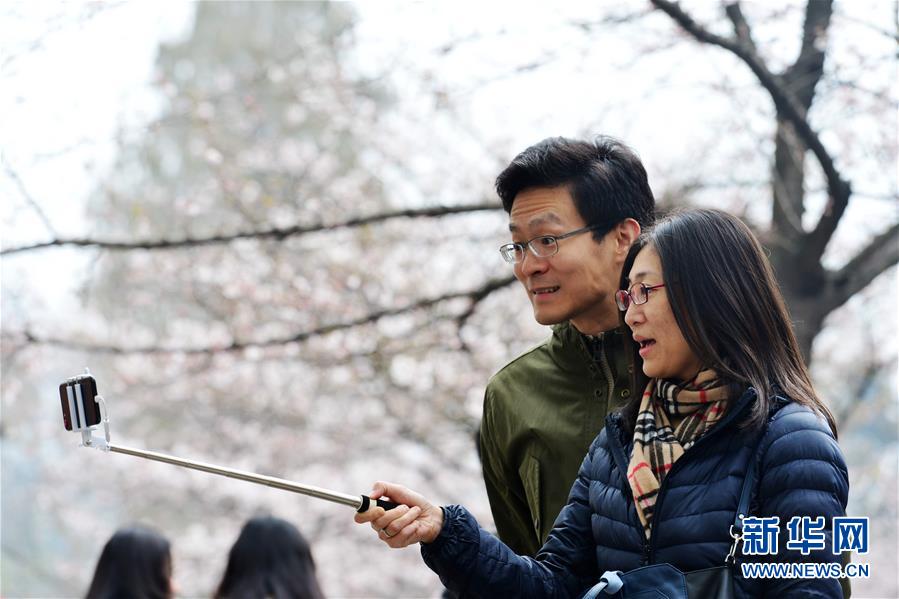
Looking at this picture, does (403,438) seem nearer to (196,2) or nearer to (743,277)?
(743,277)

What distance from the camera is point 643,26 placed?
5230 mm

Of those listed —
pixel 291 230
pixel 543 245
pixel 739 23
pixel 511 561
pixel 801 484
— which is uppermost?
pixel 739 23

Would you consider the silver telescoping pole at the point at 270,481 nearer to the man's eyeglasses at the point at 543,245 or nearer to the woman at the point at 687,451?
the woman at the point at 687,451

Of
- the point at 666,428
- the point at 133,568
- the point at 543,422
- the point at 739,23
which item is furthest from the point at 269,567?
the point at 739,23

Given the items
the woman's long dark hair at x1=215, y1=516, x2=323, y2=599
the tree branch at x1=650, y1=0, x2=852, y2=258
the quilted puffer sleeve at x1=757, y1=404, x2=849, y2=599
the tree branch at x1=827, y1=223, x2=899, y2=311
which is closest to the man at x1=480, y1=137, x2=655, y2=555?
the quilted puffer sleeve at x1=757, y1=404, x2=849, y2=599

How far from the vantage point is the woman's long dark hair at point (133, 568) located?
3.44 meters

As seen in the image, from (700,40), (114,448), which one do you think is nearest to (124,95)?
(700,40)

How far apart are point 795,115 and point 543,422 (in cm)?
285

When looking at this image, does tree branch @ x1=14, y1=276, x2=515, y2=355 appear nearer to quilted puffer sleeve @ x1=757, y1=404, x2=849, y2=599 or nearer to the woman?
the woman

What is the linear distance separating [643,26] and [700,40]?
660 mm

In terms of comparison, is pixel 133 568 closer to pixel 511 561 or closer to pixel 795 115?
pixel 511 561

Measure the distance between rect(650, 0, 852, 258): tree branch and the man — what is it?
215 cm

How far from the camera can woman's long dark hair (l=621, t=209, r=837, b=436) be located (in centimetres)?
182

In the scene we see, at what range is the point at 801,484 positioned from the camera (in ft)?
5.41
